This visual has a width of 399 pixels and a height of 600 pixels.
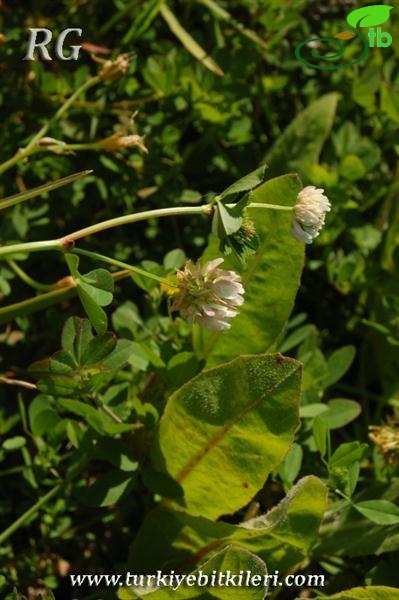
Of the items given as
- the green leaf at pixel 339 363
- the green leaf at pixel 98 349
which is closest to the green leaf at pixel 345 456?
the green leaf at pixel 339 363

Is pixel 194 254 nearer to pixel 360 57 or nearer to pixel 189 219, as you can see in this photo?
pixel 189 219

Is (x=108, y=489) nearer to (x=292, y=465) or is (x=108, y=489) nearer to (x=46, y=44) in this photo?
(x=292, y=465)

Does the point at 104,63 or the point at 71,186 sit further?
the point at 71,186

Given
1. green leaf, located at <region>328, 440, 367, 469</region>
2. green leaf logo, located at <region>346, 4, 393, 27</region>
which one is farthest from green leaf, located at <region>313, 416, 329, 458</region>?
green leaf logo, located at <region>346, 4, 393, 27</region>

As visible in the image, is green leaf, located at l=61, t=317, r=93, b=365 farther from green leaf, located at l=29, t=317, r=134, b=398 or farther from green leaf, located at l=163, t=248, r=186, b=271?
green leaf, located at l=163, t=248, r=186, b=271

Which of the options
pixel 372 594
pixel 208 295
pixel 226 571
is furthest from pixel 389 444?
pixel 208 295

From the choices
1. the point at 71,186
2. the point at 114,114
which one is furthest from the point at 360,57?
the point at 71,186
